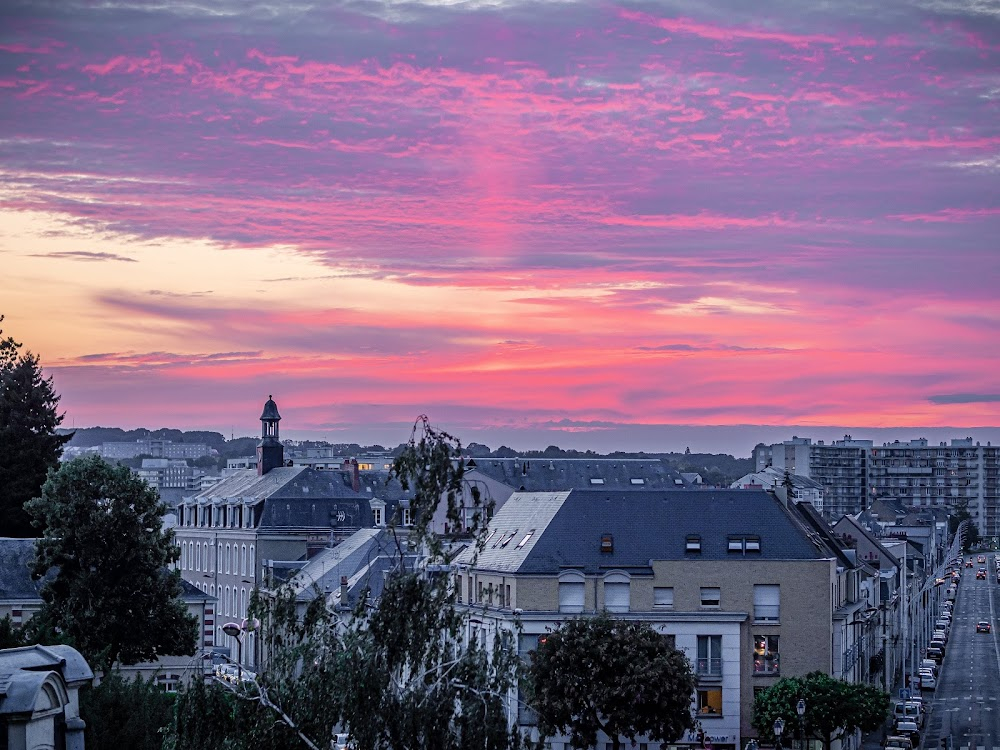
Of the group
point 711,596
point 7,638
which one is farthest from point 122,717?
point 711,596

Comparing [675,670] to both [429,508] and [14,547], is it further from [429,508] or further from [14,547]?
[14,547]

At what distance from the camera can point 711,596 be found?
263ft

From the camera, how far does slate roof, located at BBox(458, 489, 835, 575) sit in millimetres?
81375

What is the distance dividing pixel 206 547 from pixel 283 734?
356ft

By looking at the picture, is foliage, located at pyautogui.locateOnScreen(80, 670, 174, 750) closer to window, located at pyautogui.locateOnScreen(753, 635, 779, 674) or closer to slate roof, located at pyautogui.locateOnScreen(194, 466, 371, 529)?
window, located at pyautogui.locateOnScreen(753, 635, 779, 674)

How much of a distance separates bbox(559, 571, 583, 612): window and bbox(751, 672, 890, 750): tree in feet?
30.8

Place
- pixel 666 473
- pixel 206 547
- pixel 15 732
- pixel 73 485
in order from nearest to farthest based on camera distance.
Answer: pixel 15 732 < pixel 73 485 < pixel 206 547 < pixel 666 473

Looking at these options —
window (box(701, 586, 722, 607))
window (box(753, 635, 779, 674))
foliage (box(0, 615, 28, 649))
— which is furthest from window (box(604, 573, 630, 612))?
foliage (box(0, 615, 28, 649))

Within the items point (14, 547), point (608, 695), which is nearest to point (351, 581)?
point (14, 547)

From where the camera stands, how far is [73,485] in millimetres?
81125

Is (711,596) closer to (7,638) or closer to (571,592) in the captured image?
(571,592)

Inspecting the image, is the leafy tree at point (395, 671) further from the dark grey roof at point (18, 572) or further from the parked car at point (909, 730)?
the parked car at point (909, 730)

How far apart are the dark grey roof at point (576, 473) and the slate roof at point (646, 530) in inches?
3410

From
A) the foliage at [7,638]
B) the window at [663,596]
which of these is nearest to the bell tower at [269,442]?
the window at [663,596]
